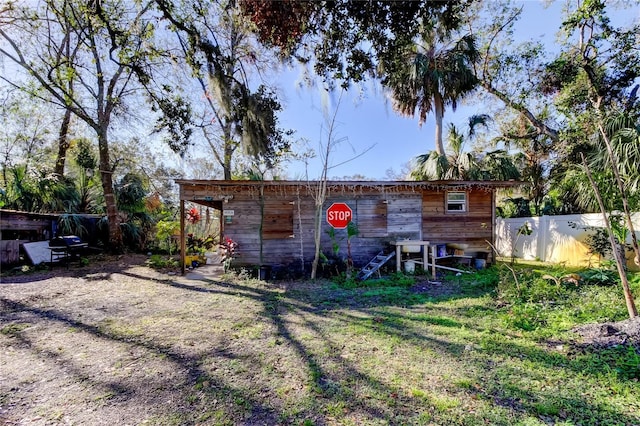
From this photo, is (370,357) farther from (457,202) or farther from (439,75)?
(439,75)

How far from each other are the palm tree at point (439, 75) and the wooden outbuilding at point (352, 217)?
123 inches

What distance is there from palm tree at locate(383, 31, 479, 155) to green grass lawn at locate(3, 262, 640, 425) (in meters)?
8.01

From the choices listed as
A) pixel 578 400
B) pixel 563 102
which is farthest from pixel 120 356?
pixel 563 102

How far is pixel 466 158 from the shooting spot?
1082 centimetres

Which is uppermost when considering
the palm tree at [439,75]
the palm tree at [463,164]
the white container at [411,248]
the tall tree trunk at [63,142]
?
the palm tree at [439,75]

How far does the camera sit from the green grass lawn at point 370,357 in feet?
7.59

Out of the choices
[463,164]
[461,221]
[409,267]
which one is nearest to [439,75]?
[463,164]

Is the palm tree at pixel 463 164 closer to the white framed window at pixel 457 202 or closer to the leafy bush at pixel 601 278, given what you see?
the white framed window at pixel 457 202

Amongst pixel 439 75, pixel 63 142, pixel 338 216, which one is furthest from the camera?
pixel 63 142

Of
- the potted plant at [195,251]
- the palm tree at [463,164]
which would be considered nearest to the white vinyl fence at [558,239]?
the palm tree at [463,164]

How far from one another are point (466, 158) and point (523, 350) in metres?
8.78

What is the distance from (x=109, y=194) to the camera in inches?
421

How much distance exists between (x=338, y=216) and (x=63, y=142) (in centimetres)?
1277

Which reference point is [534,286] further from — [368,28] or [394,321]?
[368,28]
